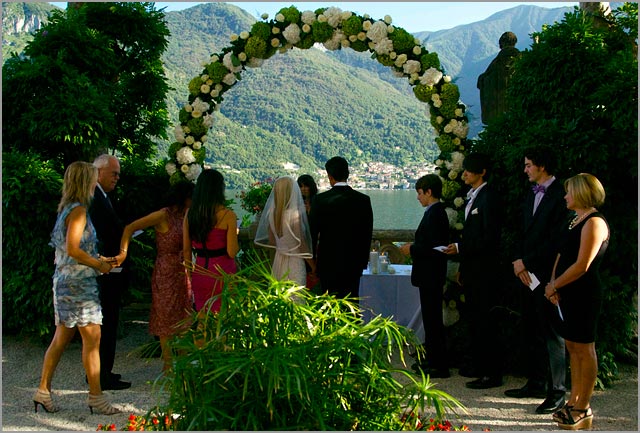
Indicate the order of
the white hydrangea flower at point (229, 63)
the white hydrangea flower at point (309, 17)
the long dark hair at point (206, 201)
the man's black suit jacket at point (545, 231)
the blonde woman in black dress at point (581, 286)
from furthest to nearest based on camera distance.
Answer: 1. the white hydrangea flower at point (229, 63)
2. the white hydrangea flower at point (309, 17)
3. the long dark hair at point (206, 201)
4. the man's black suit jacket at point (545, 231)
5. the blonde woman in black dress at point (581, 286)

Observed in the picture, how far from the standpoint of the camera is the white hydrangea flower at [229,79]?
7.24 meters

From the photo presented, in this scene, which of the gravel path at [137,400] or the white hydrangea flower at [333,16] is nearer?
the gravel path at [137,400]

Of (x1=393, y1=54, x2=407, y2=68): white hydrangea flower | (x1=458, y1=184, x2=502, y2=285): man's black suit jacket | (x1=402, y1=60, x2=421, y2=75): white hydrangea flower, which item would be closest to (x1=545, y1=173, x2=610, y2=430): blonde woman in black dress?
(x1=458, y1=184, x2=502, y2=285): man's black suit jacket

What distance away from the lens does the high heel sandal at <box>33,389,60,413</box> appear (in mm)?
4867

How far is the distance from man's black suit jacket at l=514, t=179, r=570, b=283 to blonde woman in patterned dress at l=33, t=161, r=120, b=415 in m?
3.01

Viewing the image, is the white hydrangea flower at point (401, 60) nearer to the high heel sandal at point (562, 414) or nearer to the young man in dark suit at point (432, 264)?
the young man in dark suit at point (432, 264)

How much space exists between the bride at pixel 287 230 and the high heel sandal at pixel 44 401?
189 cm

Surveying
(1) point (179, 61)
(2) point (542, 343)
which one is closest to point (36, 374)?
(2) point (542, 343)

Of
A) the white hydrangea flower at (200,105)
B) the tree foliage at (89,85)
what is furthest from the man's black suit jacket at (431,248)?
the tree foliage at (89,85)

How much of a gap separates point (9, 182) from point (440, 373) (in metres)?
4.27

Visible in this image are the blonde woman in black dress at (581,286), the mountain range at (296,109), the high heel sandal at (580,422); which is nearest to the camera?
the blonde woman in black dress at (581,286)

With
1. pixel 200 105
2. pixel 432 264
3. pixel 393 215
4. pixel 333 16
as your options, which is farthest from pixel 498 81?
pixel 393 215

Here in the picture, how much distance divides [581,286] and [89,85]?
5.06 meters

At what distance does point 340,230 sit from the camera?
5.64 m
